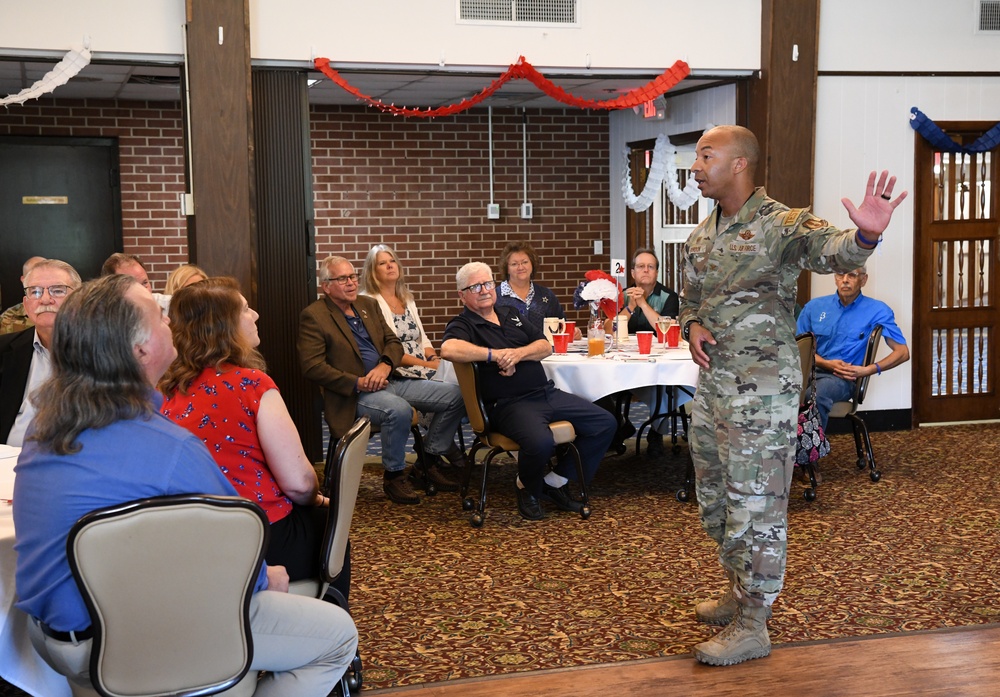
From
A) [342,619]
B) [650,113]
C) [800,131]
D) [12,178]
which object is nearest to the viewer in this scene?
[342,619]

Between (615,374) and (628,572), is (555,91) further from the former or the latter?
(628,572)

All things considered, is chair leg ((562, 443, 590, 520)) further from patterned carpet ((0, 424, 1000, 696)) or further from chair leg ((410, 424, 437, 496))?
chair leg ((410, 424, 437, 496))

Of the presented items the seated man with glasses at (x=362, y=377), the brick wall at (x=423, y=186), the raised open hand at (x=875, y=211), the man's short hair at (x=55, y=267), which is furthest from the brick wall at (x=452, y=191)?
the raised open hand at (x=875, y=211)

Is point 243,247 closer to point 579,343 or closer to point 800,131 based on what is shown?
point 579,343

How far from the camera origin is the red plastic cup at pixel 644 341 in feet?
18.6

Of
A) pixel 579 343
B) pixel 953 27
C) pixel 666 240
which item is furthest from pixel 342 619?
pixel 666 240

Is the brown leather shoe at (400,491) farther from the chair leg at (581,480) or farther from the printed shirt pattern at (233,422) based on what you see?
the printed shirt pattern at (233,422)

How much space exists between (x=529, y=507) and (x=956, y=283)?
4.17m

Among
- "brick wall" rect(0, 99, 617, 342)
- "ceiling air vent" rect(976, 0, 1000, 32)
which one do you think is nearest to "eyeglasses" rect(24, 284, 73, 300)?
"brick wall" rect(0, 99, 617, 342)

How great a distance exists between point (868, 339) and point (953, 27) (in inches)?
107

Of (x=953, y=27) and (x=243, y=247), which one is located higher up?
(x=953, y=27)

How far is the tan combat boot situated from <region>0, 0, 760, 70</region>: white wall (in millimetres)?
4330

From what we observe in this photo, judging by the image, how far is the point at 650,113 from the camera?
7.64 metres

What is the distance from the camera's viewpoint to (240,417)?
2.79 m
